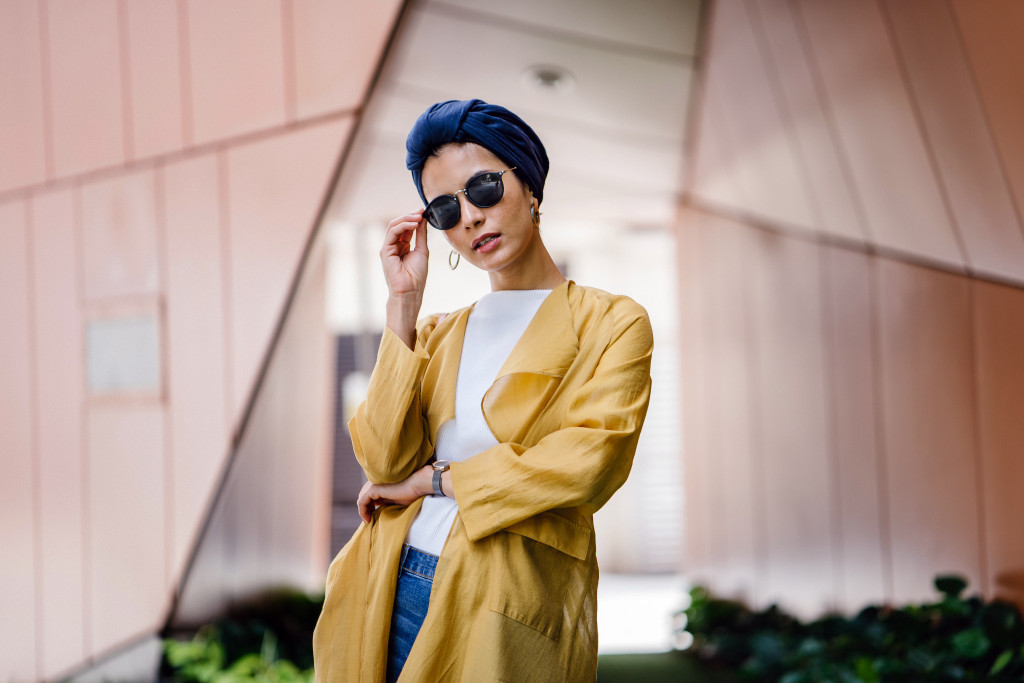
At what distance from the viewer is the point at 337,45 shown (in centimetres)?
293

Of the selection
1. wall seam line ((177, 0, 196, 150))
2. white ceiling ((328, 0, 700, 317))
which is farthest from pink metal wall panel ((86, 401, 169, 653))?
white ceiling ((328, 0, 700, 317))

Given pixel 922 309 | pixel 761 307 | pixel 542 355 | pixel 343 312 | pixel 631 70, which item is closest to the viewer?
pixel 542 355

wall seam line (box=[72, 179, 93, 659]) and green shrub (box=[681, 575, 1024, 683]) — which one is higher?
wall seam line (box=[72, 179, 93, 659])

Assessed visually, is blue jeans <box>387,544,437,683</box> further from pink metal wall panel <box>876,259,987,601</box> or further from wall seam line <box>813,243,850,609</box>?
wall seam line <box>813,243,850,609</box>

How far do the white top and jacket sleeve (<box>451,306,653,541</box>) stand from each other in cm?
8

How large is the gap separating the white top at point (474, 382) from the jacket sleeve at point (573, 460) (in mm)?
79

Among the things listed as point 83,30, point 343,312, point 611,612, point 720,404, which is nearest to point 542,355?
point 83,30

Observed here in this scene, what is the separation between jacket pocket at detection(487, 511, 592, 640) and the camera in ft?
3.64

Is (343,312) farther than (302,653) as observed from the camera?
Yes

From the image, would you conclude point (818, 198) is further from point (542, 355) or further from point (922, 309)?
point (542, 355)

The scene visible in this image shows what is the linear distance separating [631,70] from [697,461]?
9.64 ft

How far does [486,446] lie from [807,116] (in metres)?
2.32

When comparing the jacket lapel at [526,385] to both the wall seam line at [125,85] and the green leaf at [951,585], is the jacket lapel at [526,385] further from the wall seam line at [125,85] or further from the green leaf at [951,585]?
the wall seam line at [125,85]

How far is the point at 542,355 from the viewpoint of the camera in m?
1.18
